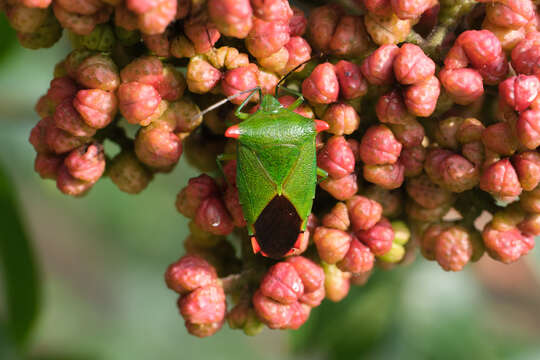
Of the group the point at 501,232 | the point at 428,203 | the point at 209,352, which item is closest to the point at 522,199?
the point at 501,232

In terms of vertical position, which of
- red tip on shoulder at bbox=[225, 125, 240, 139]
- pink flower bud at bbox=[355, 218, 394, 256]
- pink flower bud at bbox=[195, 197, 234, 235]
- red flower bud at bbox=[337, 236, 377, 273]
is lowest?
red flower bud at bbox=[337, 236, 377, 273]

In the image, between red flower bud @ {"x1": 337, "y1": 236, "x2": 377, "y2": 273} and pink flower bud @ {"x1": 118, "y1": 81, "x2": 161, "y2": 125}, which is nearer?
pink flower bud @ {"x1": 118, "y1": 81, "x2": 161, "y2": 125}

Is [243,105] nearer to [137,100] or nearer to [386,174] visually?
[137,100]

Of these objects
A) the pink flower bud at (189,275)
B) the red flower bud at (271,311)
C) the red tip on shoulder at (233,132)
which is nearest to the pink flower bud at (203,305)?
the pink flower bud at (189,275)

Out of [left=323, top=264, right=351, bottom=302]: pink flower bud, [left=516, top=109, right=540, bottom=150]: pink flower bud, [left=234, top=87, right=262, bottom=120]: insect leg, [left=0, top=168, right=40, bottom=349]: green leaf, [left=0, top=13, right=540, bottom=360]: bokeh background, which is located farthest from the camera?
[left=0, top=13, right=540, bottom=360]: bokeh background

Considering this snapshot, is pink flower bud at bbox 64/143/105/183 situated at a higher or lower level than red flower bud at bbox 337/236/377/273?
higher

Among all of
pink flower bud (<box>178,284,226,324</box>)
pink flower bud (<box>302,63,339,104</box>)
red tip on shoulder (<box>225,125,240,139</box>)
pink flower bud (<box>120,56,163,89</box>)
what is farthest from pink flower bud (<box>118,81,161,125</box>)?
pink flower bud (<box>178,284,226,324</box>)

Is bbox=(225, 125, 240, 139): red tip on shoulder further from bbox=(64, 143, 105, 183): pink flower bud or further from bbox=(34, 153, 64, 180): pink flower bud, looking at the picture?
bbox=(34, 153, 64, 180): pink flower bud
